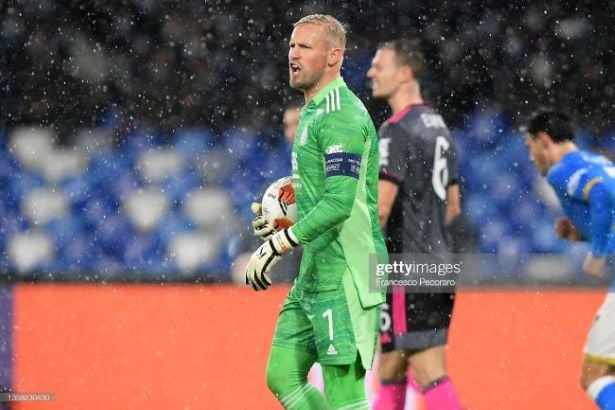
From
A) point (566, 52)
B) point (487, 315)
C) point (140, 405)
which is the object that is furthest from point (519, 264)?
point (140, 405)

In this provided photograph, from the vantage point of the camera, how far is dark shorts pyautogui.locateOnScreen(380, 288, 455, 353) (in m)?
4.56

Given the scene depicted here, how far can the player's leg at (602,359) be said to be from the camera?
166 inches

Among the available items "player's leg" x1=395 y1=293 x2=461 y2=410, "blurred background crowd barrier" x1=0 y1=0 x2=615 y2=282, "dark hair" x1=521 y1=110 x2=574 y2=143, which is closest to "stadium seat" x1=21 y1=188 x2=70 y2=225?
"blurred background crowd barrier" x1=0 y1=0 x2=615 y2=282

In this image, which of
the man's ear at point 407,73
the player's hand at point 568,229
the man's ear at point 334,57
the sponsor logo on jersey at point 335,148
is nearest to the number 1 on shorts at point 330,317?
the sponsor logo on jersey at point 335,148

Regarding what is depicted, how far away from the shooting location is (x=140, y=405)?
5.32 m

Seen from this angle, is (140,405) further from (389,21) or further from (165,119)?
(389,21)

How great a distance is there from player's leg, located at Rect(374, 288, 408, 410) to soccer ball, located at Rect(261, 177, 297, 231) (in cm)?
122

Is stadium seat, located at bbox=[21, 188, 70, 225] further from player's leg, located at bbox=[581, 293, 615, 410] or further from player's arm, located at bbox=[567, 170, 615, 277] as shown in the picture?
player's leg, located at bbox=[581, 293, 615, 410]

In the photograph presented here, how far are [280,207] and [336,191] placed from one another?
349 mm

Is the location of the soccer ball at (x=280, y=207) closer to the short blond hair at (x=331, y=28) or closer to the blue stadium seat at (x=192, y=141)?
the short blond hair at (x=331, y=28)

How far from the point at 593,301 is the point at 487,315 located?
50cm

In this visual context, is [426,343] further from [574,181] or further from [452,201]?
[574,181]

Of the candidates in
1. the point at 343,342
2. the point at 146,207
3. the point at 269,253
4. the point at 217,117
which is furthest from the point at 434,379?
the point at 217,117

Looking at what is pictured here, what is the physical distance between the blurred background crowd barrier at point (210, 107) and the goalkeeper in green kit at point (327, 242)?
2.90 meters
